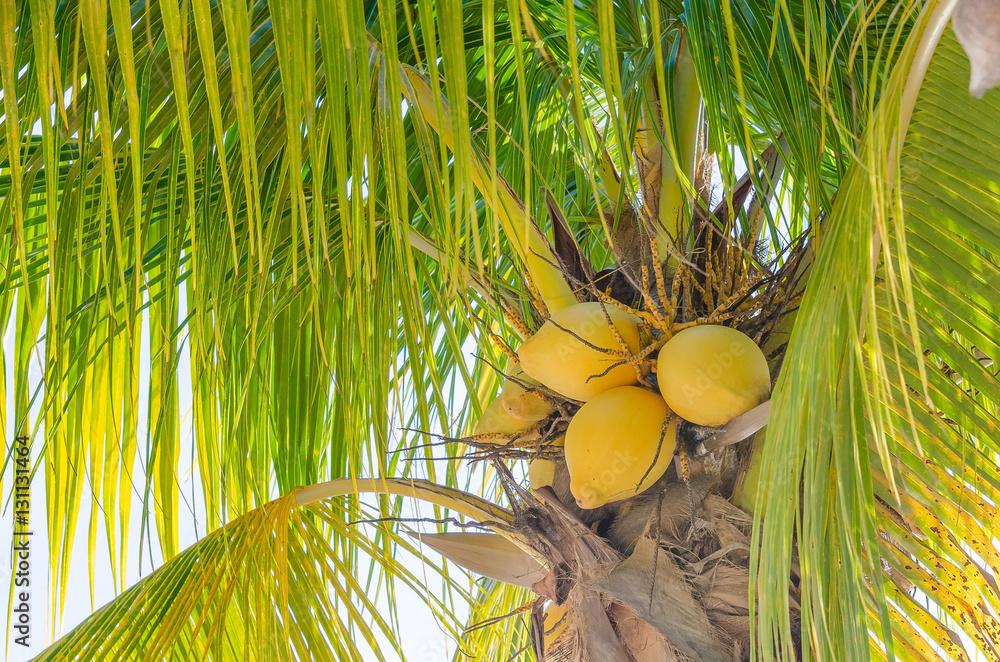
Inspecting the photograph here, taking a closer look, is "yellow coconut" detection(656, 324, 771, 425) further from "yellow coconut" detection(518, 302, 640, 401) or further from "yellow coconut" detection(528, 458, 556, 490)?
"yellow coconut" detection(528, 458, 556, 490)

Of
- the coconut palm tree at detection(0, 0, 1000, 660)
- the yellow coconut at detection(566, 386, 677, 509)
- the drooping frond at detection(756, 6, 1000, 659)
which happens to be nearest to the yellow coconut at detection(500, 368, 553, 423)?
the coconut palm tree at detection(0, 0, 1000, 660)

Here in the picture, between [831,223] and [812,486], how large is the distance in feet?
0.85

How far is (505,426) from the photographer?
1178mm

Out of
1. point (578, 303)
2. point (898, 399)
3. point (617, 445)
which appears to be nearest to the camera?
point (898, 399)

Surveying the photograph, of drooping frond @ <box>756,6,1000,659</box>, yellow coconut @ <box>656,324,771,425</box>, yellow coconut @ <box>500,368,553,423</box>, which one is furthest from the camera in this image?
yellow coconut @ <box>500,368,553,423</box>

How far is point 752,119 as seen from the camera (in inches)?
68.9

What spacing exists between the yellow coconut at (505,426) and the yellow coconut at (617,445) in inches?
5.0

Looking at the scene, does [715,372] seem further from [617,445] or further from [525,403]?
[525,403]

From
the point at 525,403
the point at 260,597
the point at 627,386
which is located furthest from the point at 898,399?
the point at 260,597

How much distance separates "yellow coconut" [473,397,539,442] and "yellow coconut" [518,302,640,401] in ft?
0.33

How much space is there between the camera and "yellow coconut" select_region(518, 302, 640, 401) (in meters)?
1.05

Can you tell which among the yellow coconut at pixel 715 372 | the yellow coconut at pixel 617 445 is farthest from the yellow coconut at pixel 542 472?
the yellow coconut at pixel 715 372

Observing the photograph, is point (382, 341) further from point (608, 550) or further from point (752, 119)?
point (752, 119)

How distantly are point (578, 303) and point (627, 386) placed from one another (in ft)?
0.39
